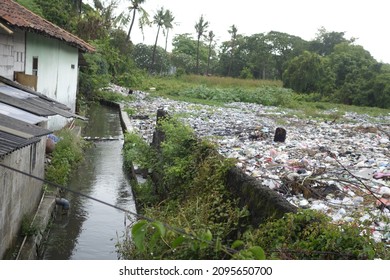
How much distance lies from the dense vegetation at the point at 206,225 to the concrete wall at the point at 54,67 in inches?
115

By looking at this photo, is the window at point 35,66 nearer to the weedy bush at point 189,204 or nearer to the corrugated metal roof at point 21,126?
the weedy bush at point 189,204

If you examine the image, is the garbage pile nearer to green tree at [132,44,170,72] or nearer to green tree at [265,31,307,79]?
green tree at [132,44,170,72]

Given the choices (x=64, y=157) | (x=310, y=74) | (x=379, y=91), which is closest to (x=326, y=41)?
(x=310, y=74)

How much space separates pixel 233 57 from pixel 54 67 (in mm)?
38806

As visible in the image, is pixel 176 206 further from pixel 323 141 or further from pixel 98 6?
pixel 98 6

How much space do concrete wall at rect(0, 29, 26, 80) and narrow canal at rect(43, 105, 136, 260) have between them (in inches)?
104

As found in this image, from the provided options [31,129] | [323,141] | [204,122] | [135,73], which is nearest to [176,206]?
[31,129]

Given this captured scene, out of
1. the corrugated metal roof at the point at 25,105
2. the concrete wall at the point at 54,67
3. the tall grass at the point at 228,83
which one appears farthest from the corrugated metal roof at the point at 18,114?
the tall grass at the point at 228,83

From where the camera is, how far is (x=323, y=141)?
11.9 metres

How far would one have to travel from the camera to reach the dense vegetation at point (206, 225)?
3.28 metres

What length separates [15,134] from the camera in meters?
4.23

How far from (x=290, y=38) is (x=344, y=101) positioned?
17.3 meters

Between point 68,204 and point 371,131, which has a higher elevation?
point 371,131

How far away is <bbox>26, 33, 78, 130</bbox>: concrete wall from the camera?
10.9 m
